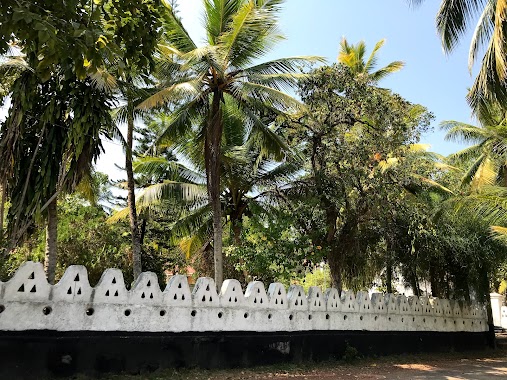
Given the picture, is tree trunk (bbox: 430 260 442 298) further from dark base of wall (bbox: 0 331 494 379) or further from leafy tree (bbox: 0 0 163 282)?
leafy tree (bbox: 0 0 163 282)

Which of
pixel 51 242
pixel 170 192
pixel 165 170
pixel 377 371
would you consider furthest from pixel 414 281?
pixel 51 242

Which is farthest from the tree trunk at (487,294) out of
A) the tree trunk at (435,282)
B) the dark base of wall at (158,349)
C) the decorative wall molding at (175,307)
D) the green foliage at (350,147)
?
the dark base of wall at (158,349)

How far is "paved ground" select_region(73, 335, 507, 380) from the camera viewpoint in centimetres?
771

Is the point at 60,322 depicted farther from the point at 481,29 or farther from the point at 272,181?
the point at 481,29

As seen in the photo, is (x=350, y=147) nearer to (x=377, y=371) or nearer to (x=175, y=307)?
(x=377, y=371)

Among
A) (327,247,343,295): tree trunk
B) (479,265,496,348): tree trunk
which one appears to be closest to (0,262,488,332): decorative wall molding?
(327,247,343,295): tree trunk

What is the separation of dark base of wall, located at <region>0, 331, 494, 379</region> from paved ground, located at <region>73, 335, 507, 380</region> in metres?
0.18

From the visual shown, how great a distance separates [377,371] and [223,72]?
23.7ft

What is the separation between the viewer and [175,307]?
7.60m

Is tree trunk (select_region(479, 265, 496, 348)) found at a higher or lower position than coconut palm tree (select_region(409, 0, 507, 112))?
lower

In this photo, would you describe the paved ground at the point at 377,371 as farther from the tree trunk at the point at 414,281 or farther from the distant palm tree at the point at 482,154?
the distant palm tree at the point at 482,154

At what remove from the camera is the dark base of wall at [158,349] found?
6.06 metres

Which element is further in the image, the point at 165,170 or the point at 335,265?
the point at 165,170

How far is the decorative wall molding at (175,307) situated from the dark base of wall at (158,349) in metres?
0.13
